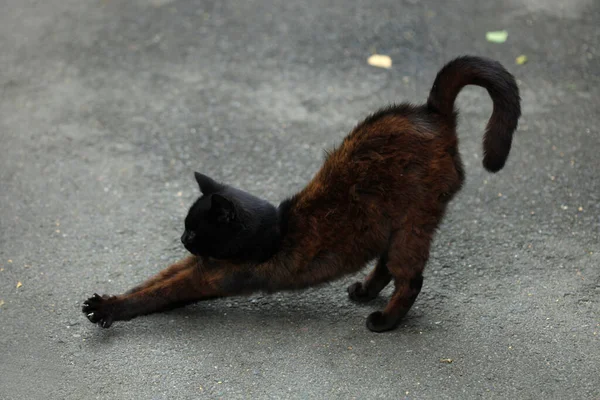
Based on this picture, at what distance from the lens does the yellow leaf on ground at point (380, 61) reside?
610 cm

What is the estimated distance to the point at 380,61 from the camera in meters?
6.14

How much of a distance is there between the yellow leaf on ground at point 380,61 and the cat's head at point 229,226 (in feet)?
8.66

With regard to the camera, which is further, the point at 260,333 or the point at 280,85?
the point at 280,85

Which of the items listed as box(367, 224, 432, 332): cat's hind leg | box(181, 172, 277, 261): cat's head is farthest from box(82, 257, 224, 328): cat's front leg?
box(367, 224, 432, 332): cat's hind leg

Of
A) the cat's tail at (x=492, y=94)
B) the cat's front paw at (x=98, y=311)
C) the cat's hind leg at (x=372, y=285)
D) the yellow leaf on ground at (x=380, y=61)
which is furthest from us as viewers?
the yellow leaf on ground at (x=380, y=61)

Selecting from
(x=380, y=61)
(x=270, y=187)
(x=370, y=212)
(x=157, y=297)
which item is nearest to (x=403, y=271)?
(x=370, y=212)

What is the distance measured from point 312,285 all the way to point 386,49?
3.01 metres

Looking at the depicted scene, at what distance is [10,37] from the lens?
664cm

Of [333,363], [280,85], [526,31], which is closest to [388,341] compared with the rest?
[333,363]

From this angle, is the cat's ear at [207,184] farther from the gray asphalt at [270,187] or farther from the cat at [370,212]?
the gray asphalt at [270,187]

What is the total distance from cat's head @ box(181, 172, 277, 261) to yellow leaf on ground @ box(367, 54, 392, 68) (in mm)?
2638

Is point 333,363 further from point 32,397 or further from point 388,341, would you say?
point 32,397

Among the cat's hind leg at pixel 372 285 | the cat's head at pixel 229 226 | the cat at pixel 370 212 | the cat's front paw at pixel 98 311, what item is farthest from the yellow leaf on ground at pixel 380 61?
the cat's front paw at pixel 98 311

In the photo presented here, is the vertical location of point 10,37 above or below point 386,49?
above
